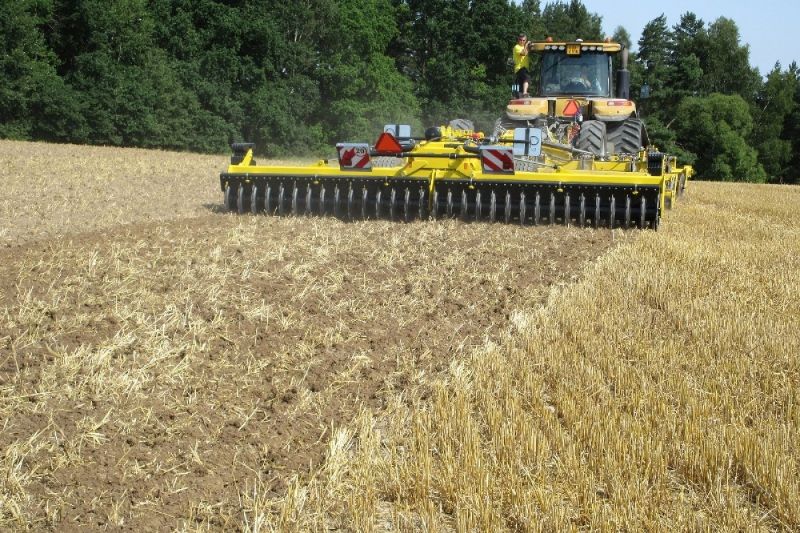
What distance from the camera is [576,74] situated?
11938 mm

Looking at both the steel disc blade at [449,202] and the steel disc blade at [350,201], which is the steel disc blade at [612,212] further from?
the steel disc blade at [350,201]

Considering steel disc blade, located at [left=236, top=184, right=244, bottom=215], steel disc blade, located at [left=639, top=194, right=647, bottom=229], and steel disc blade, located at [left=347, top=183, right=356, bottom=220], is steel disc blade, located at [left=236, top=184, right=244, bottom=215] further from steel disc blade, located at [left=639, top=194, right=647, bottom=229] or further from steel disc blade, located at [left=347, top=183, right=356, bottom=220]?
steel disc blade, located at [left=639, top=194, right=647, bottom=229]

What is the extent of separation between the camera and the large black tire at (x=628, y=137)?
451 inches

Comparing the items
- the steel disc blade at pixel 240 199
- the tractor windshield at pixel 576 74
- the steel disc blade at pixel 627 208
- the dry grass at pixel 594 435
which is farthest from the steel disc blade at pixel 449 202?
the dry grass at pixel 594 435

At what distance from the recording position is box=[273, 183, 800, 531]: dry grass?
281 centimetres

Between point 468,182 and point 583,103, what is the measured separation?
10.3 ft

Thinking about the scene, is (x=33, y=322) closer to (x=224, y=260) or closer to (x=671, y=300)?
(x=224, y=260)

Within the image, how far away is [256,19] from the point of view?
35281 mm

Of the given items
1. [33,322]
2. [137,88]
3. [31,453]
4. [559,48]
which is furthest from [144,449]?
[137,88]

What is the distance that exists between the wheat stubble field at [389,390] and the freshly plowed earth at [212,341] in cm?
2

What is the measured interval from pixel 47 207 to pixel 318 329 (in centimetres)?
722

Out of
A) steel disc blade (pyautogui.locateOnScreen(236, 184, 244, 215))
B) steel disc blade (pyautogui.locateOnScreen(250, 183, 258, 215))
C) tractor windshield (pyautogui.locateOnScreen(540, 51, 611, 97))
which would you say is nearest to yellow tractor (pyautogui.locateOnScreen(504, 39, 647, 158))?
tractor windshield (pyautogui.locateOnScreen(540, 51, 611, 97))

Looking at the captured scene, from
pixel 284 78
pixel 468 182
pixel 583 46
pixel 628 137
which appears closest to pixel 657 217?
pixel 468 182

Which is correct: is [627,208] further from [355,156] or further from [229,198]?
[229,198]
